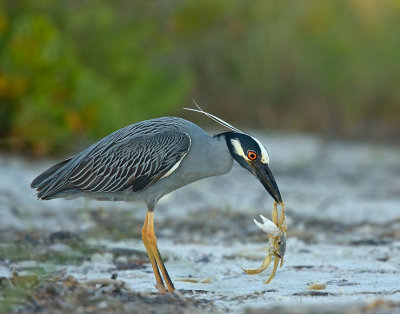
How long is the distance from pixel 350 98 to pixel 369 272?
42.9ft

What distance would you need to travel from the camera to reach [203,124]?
58.7ft

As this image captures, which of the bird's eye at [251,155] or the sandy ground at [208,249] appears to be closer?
the sandy ground at [208,249]

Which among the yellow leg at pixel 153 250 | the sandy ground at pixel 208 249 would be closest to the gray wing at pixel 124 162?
the yellow leg at pixel 153 250

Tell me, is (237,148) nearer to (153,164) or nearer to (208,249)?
(153,164)

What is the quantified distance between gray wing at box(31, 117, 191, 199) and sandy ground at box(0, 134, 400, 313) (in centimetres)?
59

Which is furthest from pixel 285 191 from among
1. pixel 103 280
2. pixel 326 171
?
pixel 103 280

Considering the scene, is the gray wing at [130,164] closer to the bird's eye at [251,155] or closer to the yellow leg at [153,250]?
the yellow leg at [153,250]

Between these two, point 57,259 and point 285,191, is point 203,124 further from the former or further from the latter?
point 57,259

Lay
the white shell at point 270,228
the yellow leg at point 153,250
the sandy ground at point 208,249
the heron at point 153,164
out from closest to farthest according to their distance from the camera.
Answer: the sandy ground at point 208,249 → the white shell at point 270,228 → the yellow leg at point 153,250 → the heron at point 153,164

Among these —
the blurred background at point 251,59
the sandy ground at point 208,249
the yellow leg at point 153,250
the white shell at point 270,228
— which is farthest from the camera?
the blurred background at point 251,59

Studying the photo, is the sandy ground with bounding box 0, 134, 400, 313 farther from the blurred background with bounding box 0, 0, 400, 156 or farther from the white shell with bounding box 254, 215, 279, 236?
the blurred background with bounding box 0, 0, 400, 156

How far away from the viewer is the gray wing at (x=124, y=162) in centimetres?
558

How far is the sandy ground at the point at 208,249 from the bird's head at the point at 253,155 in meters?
0.62

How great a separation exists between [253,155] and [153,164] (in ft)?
2.15
